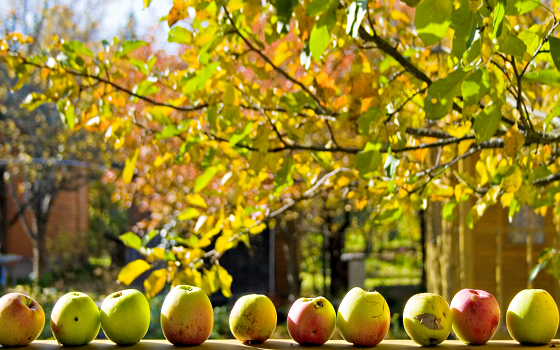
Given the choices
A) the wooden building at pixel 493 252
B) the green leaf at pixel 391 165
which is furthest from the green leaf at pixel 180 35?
the wooden building at pixel 493 252

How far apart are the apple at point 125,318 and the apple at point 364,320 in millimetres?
450

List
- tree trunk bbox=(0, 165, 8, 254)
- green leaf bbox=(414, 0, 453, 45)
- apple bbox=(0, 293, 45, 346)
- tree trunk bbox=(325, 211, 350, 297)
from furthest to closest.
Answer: tree trunk bbox=(0, 165, 8, 254) < tree trunk bbox=(325, 211, 350, 297) < apple bbox=(0, 293, 45, 346) < green leaf bbox=(414, 0, 453, 45)

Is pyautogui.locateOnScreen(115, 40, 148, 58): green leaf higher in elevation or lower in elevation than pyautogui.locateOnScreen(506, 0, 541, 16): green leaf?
higher

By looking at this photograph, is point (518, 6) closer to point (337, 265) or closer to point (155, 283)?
point (155, 283)

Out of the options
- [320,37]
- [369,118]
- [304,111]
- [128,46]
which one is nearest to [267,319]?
[369,118]

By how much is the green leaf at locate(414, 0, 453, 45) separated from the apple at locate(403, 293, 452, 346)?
657 mm

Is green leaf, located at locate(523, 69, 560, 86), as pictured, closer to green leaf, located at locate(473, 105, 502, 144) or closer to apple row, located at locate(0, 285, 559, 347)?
green leaf, located at locate(473, 105, 502, 144)

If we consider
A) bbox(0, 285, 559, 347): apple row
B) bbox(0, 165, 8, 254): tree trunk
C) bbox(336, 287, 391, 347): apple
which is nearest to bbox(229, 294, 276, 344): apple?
bbox(0, 285, 559, 347): apple row

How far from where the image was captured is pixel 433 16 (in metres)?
0.94

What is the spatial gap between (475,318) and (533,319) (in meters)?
0.15

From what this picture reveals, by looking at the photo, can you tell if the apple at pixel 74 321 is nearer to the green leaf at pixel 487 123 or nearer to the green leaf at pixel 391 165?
the green leaf at pixel 391 165

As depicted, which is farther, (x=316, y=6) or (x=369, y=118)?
(x=369, y=118)

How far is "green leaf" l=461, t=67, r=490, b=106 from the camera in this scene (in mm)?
995

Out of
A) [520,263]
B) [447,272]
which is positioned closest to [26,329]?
[447,272]
